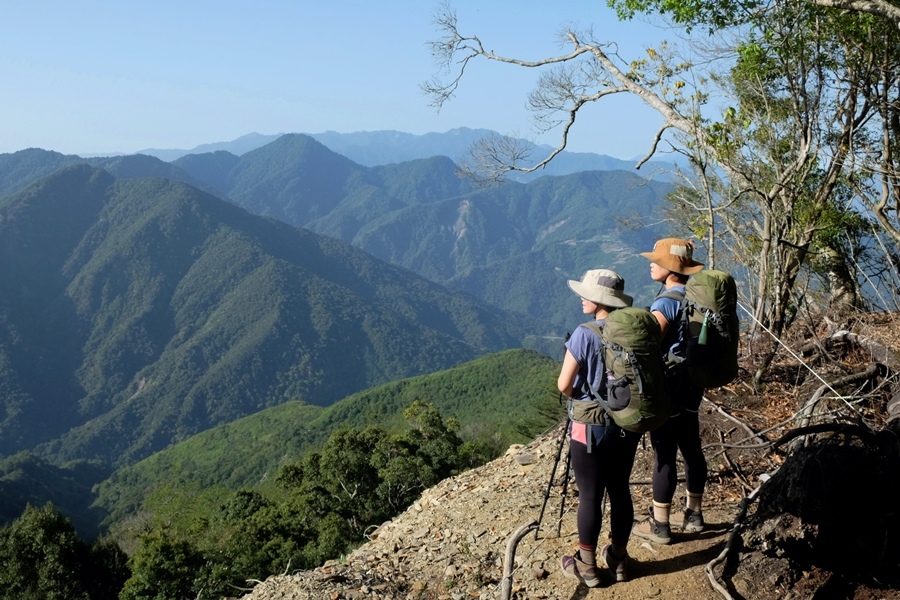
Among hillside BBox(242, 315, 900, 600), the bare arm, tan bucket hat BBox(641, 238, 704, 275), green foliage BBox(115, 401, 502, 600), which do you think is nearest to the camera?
hillside BBox(242, 315, 900, 600)

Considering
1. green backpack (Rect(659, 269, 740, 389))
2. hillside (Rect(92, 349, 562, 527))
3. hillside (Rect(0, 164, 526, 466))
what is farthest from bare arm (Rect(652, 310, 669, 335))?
hillside (Rect(0, 164, 526, 466))

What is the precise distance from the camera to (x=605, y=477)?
3715 mm

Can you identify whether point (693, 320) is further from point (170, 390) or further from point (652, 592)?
point (170, 390)

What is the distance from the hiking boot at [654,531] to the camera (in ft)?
14.1

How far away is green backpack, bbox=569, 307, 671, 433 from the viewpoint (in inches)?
137

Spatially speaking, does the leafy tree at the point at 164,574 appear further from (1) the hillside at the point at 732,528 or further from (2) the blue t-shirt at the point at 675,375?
(2) the blue t-shirt at the point at 675,375

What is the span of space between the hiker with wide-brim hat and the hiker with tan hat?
1.48ft

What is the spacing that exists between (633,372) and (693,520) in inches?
60.5

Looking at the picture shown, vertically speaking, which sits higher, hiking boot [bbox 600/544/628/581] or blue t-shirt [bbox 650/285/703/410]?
blue t-shirt [bbox 650/285/703/410]

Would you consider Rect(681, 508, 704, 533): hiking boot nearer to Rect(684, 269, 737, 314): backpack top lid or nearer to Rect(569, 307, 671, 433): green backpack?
Rect(569, 307, 671, 433): green backpack

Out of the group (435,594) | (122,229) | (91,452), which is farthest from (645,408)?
(122,229)

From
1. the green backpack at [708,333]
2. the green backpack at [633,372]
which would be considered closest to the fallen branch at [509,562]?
the green backpack at [633,372]

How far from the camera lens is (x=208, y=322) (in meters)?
170

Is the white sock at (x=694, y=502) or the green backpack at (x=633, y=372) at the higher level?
the green backpack at (x=633, y=372)
